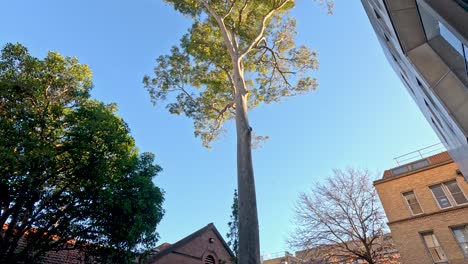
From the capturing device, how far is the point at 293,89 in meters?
11.1

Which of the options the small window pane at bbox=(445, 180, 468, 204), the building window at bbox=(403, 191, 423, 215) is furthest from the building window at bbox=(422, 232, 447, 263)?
the small window pane at bbox=(445, 180, 468, 204)

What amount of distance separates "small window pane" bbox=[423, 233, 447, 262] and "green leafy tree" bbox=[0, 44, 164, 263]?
1586 cm

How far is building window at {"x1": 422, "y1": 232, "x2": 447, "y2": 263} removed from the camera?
1417 centimetres

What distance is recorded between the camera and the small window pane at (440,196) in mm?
15391

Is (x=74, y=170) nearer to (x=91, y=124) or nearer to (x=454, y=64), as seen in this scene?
(x=91, y=124)

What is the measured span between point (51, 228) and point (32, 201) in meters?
1.22

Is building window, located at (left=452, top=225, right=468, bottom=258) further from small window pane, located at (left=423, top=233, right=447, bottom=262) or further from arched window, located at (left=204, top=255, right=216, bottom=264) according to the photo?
arched window, located at (left=204, top=255, right=216, bottom=264)

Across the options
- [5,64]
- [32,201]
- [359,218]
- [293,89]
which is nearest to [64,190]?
[32,201]

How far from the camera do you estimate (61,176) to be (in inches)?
291

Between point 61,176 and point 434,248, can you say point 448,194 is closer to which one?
point 434,248

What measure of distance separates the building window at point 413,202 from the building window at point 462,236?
188 centimetres

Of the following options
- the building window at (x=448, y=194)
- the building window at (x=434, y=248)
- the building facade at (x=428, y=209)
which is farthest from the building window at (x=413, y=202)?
the building window at (x=434, y=248)

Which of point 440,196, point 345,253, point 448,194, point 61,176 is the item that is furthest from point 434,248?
point 61,176

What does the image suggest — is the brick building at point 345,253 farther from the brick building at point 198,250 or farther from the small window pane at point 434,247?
the brick building at point 198,250
